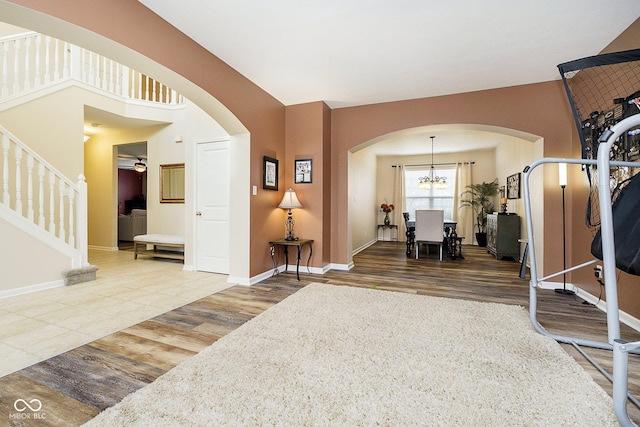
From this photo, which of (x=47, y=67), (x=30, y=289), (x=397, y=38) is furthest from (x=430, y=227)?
(x=47, y=67)

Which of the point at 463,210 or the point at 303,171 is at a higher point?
the point at 303,171

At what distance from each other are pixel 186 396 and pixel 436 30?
344 centimetres

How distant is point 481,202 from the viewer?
7.33m

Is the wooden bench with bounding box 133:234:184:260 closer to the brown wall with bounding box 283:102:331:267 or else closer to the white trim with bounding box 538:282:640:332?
the brown wall with bounding box 283:102:331:267

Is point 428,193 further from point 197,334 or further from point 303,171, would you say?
point 197,334

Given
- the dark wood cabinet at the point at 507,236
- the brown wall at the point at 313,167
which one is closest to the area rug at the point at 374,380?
the brown wall at the point at 313,167

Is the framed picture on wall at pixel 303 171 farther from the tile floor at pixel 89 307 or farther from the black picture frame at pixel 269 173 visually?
the tile floor at pixel 89 307

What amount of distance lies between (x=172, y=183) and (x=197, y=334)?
14.4 feet

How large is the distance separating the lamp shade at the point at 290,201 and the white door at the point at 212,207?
87cm

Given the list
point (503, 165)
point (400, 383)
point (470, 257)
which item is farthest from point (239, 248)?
point (503, 165)

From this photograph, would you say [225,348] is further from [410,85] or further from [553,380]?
[410,85]

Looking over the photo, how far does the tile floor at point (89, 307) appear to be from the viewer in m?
1.98

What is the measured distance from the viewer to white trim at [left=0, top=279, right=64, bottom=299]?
301 centimetres

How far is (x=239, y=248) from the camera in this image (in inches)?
146
